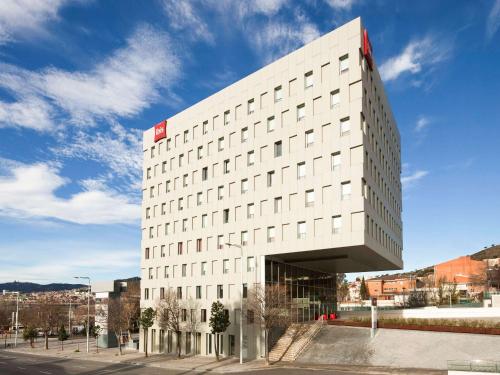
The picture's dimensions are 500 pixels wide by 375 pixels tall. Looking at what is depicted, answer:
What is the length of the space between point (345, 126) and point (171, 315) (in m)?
34.6

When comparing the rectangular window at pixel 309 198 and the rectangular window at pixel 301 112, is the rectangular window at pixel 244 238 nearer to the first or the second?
the rectangular window at pixel 309 198

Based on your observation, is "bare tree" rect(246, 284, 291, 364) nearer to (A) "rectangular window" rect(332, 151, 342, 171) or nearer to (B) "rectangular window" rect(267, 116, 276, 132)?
(A) "rectangular window" rect(332, 151, 342, 171)

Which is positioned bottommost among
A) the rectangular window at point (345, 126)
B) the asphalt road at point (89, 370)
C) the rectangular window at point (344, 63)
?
the asphalt road at point (89, 370)

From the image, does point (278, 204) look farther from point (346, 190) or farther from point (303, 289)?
point (303, 289)

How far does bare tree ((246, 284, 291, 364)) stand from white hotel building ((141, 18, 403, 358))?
3.87 m

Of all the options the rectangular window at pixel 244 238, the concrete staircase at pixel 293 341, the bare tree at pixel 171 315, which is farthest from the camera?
the bare tree at pixel 171 315

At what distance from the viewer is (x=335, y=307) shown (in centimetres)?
7388

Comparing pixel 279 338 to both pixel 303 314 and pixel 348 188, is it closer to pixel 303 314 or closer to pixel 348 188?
pixel 303 314

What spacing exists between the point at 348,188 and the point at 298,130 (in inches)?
387

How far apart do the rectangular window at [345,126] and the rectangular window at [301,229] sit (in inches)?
425

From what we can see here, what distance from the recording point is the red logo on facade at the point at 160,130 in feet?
248

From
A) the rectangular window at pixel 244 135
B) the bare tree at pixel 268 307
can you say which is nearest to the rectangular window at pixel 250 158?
the rectangular window at pixel 244 135

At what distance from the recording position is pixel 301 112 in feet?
178

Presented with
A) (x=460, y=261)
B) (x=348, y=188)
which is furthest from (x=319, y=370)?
(x=460, y=261)
